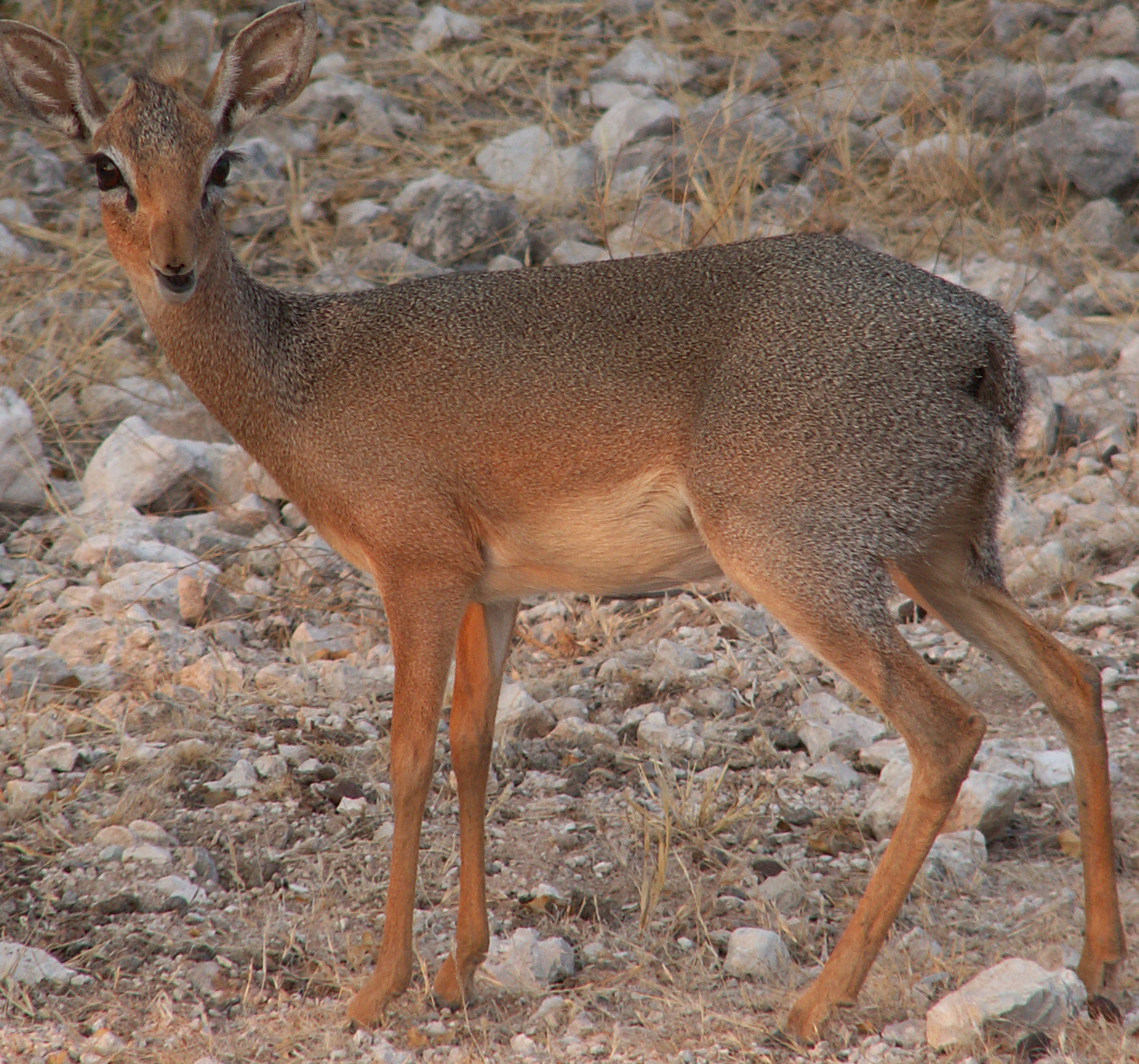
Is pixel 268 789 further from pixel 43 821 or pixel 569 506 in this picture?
pixel 569 506

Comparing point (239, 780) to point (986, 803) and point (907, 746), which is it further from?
point (986, 803)

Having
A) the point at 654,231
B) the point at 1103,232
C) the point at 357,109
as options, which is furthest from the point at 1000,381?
the point at 357,109

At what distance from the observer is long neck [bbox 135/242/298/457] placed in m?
4.22

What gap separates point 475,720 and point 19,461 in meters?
3.26

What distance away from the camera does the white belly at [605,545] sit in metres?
3.94

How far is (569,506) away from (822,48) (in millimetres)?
6713

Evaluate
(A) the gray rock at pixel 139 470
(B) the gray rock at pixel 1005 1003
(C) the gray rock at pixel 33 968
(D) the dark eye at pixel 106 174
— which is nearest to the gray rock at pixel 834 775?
(B) the gray rock at pixel 1005 1003

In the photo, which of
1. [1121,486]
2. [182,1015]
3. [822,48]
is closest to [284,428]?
[182,1015]

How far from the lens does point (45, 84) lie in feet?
13.6

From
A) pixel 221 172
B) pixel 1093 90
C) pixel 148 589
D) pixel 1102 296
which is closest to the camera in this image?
A: pixel 221 172

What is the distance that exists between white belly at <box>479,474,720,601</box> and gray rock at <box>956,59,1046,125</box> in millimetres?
6049

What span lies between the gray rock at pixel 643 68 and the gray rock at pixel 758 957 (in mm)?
6981

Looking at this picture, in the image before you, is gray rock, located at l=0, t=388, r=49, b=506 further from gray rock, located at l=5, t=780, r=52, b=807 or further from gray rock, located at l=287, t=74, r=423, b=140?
gray rock, located at l=287, t=74, r=423, b=140

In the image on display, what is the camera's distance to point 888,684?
367 cm
